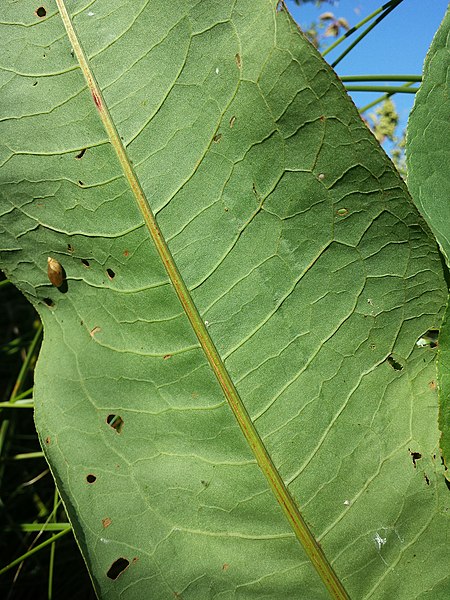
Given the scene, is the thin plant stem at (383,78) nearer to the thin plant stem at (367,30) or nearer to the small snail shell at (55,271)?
the thin plant stem at (367,30)

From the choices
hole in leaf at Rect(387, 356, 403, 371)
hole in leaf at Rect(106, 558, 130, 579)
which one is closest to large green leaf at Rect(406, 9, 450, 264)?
hole in leaf at Rect(387, 356, 403, 371)

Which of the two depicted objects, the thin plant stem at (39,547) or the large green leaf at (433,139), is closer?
the large green leaf at (433,139)

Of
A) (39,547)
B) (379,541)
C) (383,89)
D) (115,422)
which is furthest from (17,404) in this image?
(383,89)

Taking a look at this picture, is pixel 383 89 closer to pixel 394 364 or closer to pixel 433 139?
pixel 433 139

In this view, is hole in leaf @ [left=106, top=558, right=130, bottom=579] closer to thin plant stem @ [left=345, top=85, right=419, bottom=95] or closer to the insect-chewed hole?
the insect-chewed hole

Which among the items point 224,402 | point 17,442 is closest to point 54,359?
point 224,402

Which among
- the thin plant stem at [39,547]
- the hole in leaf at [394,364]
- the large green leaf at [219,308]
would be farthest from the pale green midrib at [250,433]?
the thin plant stem at [39,547]

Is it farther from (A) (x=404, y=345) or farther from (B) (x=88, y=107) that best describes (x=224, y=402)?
(B) (x=88, y=107)
